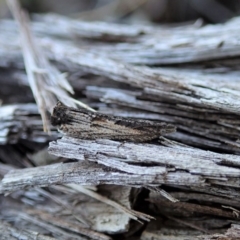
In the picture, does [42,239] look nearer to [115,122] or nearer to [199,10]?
[115,122]

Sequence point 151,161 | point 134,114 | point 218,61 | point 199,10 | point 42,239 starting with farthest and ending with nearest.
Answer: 1. point 199,10
2. point 218,61
3. point 134,114
4. point 42,239
5. point 151,161

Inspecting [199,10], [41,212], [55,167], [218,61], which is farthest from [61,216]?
[199,10]

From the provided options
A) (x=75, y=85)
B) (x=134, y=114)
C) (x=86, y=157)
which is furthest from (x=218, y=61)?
(x=86, y=157)

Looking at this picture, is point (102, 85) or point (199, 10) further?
point (199, 10)

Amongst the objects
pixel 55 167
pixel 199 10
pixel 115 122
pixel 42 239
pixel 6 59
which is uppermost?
pixel 199 10

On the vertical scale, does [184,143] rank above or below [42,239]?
above

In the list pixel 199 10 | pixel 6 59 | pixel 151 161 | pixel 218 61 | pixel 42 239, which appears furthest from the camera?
pixel 199 10
